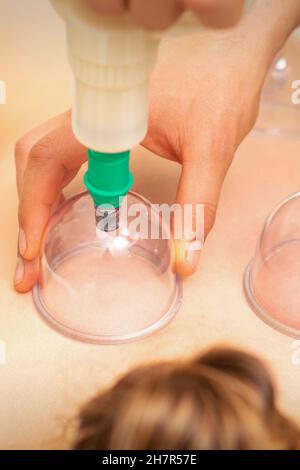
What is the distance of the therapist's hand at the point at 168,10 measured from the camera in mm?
453

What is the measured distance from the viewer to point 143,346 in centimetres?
83

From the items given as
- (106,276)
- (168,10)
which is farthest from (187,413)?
(168,10)

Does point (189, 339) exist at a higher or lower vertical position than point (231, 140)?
lower

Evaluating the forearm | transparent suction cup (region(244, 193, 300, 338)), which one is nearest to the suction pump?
transparent suction cup (region(244, 193, 300, 338))

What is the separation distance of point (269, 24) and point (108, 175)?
22.1 inches

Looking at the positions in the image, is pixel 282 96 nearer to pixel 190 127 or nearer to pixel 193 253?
pixel 190 127

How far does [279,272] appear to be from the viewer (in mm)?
931

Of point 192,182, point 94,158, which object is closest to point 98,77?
point 94,158

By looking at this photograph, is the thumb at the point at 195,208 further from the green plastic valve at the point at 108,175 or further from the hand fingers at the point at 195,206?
the green plastic valve at the point at 108,175

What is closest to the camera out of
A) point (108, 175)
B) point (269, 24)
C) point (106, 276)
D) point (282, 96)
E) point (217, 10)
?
point (217, 10)

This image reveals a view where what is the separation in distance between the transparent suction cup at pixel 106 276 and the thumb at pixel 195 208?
2 cm

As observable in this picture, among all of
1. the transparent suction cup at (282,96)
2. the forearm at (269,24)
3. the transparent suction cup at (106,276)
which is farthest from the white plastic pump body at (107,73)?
the transparent suction cup at (282,96)
